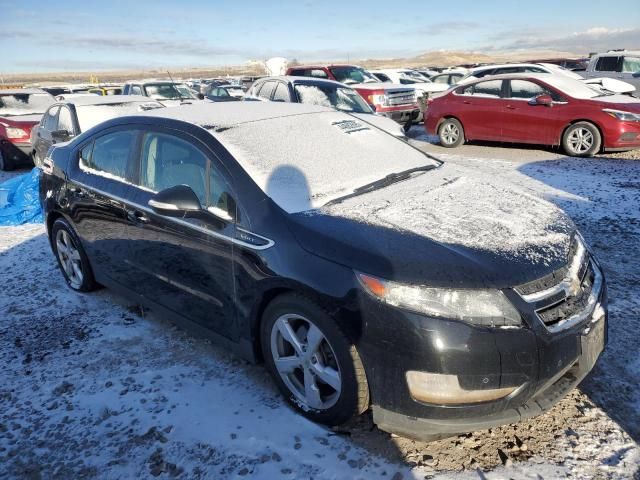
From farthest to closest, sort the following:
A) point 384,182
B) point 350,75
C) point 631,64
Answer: point 631,64, point 350,75, point 384,182

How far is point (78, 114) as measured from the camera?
322 inches

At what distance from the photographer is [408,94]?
42.1ft

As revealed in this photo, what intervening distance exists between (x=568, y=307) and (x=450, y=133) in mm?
9443

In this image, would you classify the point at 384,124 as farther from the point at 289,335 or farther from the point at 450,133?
Answer: the point at 289,335

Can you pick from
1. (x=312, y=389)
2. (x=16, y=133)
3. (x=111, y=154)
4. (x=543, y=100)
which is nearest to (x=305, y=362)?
(x=312, y=389)

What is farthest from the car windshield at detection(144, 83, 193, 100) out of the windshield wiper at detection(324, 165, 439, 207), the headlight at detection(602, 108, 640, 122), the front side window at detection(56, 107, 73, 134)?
the windshield wiper at detection(324, 165, 439, 207)

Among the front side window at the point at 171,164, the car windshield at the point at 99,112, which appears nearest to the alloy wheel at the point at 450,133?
the car windshield at the point at 99,112

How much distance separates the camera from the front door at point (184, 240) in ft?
9.36

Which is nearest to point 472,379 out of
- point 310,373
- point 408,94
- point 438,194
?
point 310,373

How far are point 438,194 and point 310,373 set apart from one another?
4.32 feet

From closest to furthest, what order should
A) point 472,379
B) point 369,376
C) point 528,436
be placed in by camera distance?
point 472,379, point 369,376, point 528,436

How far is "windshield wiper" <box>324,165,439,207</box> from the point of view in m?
2.91

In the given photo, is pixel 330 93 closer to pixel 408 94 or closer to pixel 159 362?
pixel 408 94

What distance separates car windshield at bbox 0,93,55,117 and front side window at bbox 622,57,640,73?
53.0 feet
